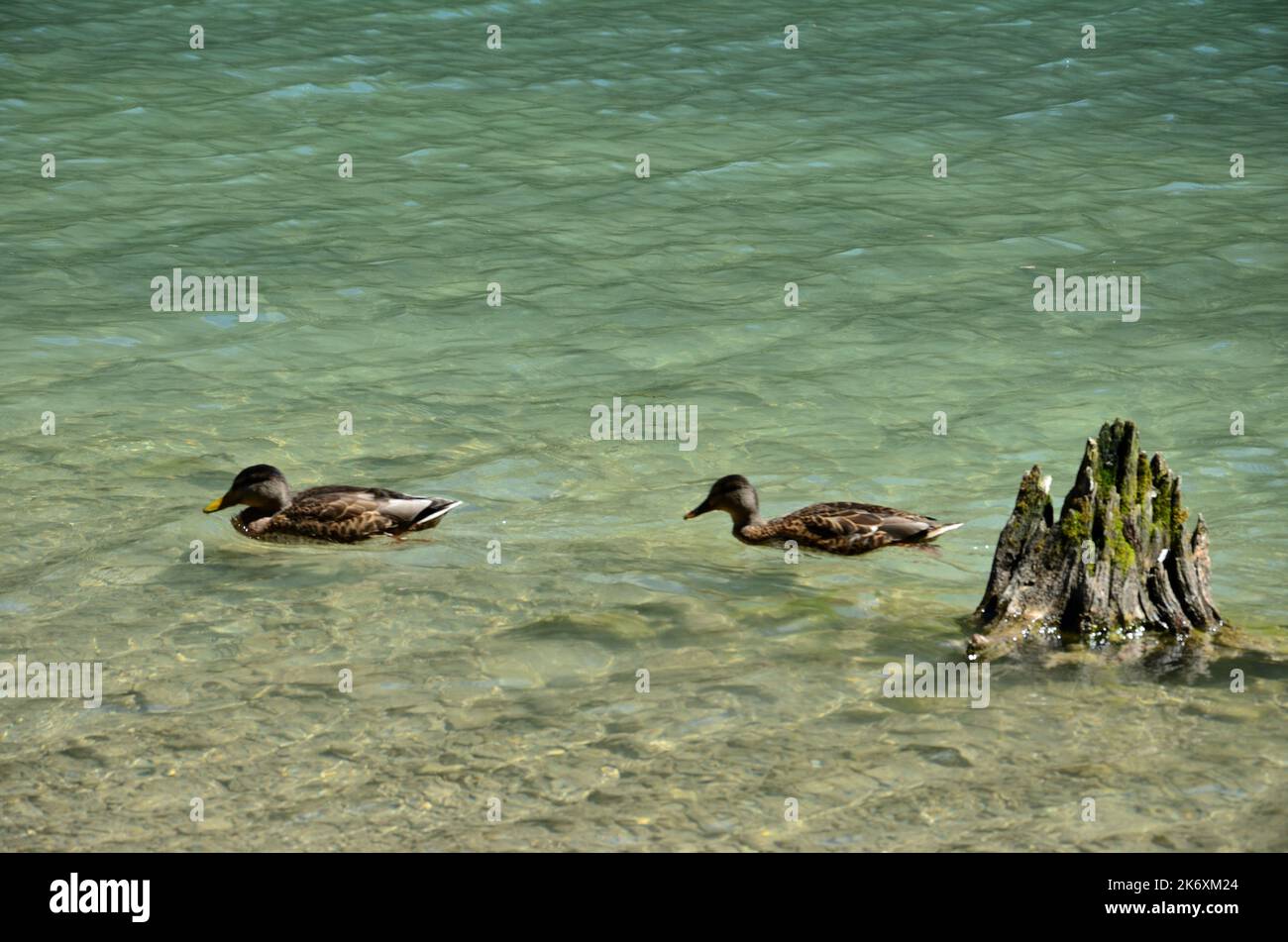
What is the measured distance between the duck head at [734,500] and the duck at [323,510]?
1.59 meters

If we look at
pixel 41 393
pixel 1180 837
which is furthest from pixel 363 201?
pixel 1180 837

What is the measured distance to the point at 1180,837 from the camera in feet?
23.5

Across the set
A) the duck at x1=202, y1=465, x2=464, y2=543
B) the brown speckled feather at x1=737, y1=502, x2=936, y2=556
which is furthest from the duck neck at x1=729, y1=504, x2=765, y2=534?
the duck at x1=202, y1=465, x2=464, y2=543

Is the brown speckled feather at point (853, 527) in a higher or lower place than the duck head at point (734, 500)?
lower

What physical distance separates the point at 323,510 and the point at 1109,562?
4.67 meters

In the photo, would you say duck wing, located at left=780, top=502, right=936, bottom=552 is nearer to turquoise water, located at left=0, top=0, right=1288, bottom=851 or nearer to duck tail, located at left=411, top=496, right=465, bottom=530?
turquoise water, located at left=0, top=0, right=1288, bottom=851

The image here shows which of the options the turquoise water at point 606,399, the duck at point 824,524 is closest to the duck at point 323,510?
the turquoise water at point 606,399

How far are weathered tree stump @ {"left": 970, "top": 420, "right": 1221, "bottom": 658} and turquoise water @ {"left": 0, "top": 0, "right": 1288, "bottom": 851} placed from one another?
0.39 m

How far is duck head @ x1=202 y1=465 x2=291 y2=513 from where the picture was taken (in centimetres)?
1091

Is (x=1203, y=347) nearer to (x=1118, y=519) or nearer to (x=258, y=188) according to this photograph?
(x=1118, y=519)

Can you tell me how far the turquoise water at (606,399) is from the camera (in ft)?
25.3

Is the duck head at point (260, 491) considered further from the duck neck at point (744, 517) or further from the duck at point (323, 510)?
the duck neck at point (744, 517)

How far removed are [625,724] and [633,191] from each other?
37.6 feet

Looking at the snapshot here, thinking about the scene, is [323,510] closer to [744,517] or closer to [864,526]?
[744,517]
